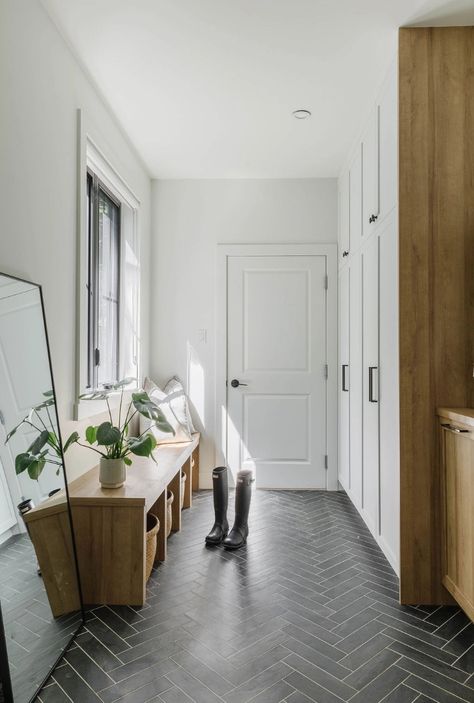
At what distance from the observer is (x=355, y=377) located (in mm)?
3535

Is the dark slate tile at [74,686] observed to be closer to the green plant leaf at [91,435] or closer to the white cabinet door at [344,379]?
the green plant leaf at [91,435]

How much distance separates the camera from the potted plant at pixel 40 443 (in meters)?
1.81

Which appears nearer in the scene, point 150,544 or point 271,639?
point 271,639

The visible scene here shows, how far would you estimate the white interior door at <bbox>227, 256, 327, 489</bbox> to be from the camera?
4.29 m

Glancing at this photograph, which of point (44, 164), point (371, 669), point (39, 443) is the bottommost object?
point (371, 669)

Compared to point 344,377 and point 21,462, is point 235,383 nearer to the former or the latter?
point 344,377

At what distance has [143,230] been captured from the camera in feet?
13.6

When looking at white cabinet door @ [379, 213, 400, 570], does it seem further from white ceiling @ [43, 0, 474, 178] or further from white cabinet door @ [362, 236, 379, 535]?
white ceiling @ [43, 0, 474, 178]

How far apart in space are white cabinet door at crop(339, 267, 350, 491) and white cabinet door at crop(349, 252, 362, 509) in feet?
0.42

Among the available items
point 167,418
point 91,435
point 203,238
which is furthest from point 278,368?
point 91,435

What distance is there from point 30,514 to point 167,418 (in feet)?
7.24

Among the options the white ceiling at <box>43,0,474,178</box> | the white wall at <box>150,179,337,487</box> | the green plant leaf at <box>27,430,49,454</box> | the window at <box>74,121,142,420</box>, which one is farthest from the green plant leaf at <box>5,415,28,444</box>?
the white wall at <box>150,179,337,487</box>

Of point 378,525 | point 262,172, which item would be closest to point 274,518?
point 378,525

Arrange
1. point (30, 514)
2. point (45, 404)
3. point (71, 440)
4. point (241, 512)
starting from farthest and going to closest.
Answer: point (241, 512), point (71, 440), point (45, 404), point (30, 514)
